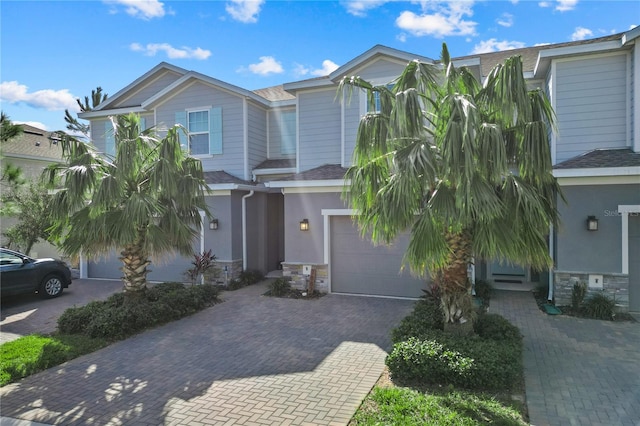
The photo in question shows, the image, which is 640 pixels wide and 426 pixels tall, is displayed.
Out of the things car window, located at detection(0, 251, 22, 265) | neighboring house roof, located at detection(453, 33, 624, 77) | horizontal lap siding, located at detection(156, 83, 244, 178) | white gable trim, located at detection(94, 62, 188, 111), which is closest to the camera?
car window, located at detection(0, 251, 22, 265)

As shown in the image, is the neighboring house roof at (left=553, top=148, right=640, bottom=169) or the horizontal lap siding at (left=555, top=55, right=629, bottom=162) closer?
the neighboring house roof at (left=553, top=148, right=640, bottom=169)

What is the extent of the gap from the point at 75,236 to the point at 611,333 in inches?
428

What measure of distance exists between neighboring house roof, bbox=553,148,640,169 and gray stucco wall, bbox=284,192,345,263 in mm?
5730

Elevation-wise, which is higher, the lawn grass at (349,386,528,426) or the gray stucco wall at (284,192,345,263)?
the gray stucco wall at (284,192,345,263)

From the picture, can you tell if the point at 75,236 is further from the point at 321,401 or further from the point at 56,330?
the point at 321,401

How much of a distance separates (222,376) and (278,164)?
9046 millimetres

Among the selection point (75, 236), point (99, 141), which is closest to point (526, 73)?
point (75, 236)

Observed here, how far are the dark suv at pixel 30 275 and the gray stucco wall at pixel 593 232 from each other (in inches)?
534

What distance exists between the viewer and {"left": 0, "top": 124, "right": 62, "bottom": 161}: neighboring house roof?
60.0 feet

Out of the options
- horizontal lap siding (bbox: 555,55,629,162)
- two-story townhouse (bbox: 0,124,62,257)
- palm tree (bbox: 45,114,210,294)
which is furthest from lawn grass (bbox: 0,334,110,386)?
horizontal lap siding (bbox: 555,55,629,162)

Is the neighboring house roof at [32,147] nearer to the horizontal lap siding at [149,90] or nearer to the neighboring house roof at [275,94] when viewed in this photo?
the horizontal lap siding at [149,90]

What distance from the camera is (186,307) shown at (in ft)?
30.8

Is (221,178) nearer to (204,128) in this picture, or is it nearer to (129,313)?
(204,128)

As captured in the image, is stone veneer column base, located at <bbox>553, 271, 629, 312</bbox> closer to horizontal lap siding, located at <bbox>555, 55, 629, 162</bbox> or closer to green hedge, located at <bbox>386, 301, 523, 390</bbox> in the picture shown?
horizontal lap siding, located at <bbox>555, 55, 629, 162</bbox>
